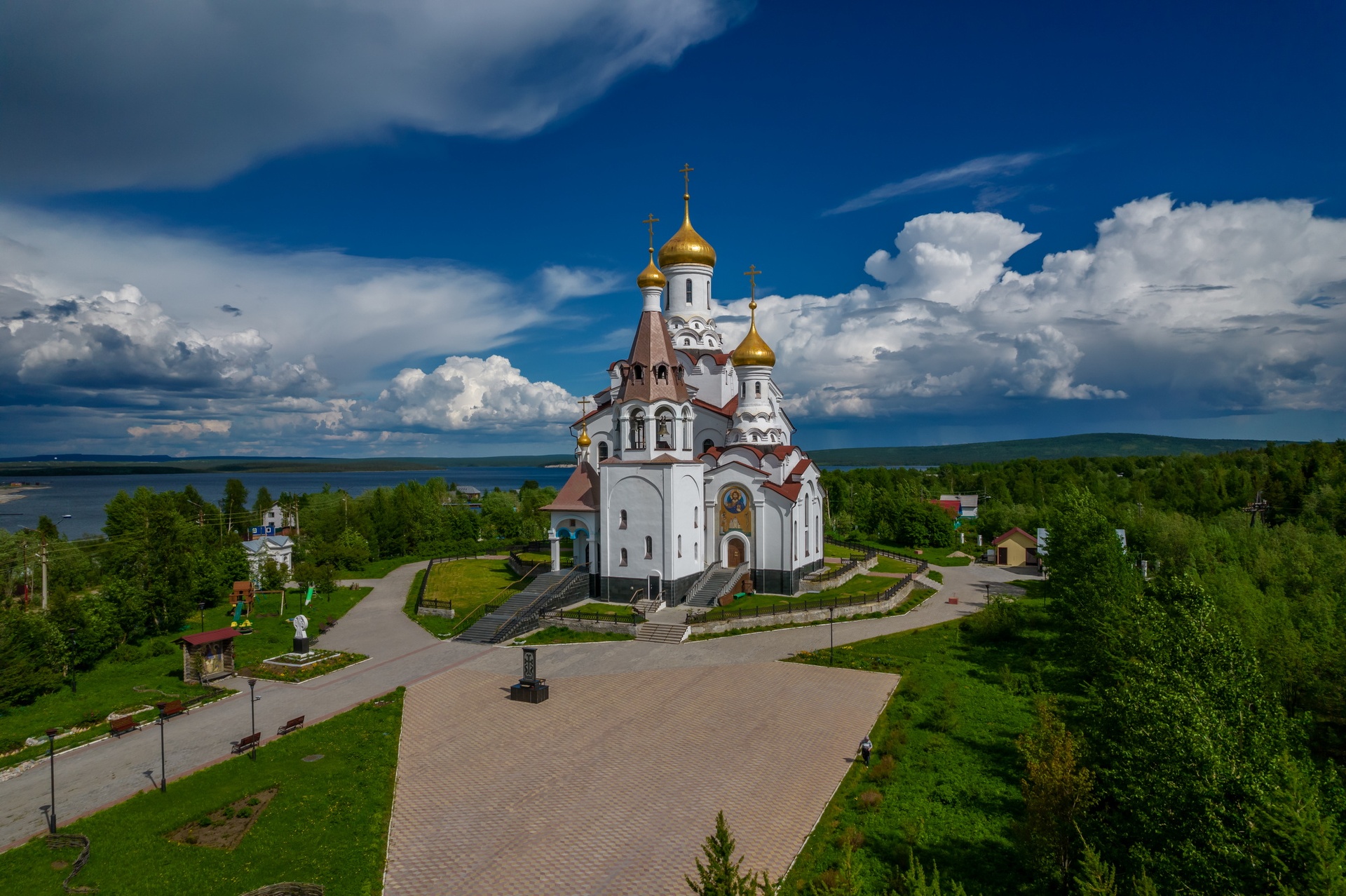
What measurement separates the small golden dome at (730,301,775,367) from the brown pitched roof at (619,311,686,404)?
3356mm

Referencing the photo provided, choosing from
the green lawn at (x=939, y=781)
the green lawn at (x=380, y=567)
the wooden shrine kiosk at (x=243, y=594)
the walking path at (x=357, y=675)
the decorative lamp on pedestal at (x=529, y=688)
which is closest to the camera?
the green lawn at (x=939, y=781)

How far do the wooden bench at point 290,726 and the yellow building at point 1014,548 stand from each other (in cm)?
3963

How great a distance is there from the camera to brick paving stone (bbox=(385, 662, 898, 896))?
11227 mm

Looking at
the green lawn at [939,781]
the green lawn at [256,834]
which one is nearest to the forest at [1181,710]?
the green lawn at [939,781]

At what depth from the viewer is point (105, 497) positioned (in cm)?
17138

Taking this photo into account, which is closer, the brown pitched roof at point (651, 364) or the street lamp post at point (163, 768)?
the street lamp post at point (163, 768)

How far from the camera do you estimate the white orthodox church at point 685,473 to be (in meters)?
28.8

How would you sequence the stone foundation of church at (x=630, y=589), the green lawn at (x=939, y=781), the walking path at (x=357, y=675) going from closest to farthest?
the green lawn at (x=939, y=781) → the walking path at (x=357, y=675) → the stone foundation of church at (x=630, y=589)

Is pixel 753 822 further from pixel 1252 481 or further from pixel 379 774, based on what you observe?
pixel 1252 481

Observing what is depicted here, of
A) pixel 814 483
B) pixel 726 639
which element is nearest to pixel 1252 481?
pixel 814 483

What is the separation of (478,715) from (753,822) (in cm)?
831

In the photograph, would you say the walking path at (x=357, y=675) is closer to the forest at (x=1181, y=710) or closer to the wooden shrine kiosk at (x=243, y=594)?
the wooden shrine kiosk at (x=243, y=594)

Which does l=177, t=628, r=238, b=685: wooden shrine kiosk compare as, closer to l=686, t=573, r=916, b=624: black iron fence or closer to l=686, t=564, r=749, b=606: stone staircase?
l=686, t=573, r=916, b=624: black iron fence

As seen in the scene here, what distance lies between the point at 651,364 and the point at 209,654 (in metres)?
17.7
